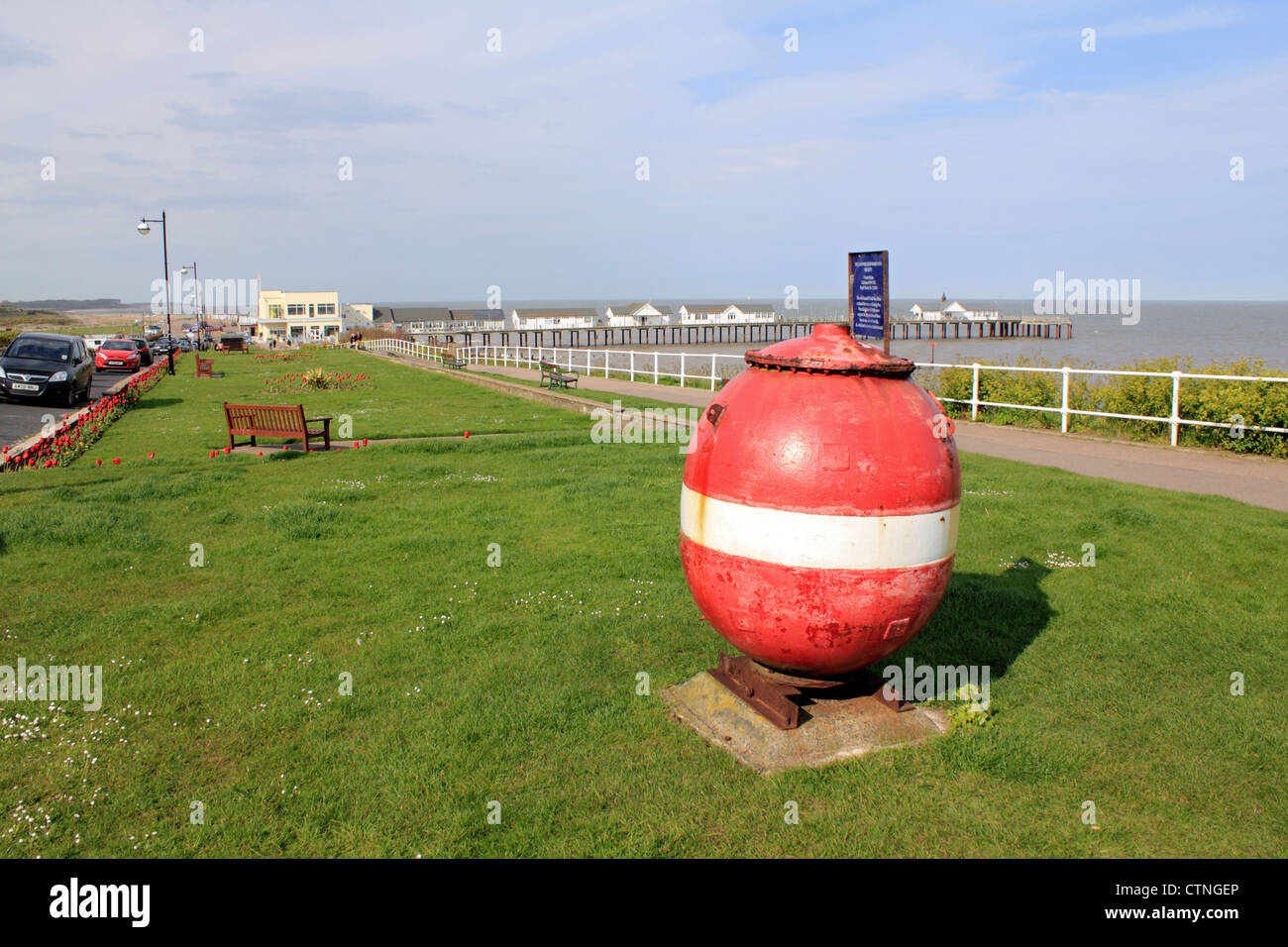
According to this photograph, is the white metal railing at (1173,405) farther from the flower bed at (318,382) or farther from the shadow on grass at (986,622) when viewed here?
the flower bed at (318,382)

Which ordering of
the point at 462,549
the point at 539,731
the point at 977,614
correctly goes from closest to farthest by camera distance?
1. the point at 539,731
2. the point at 977,614
3. the point at 462,549

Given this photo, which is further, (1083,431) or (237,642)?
(1083,431)

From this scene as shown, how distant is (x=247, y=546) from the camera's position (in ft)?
28.8

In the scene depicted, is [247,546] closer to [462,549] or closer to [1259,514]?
[462,549]

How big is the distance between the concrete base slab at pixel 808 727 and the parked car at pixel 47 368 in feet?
76.6

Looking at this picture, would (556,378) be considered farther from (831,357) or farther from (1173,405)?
(831,357)

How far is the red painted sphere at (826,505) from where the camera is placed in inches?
170

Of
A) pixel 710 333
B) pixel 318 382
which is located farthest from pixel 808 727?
pixel 710 333

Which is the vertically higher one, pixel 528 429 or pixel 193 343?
pixel 193 343

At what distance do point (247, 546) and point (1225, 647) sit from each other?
8282mm
